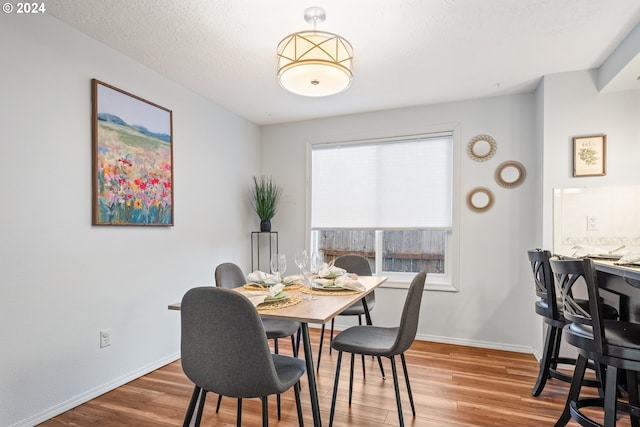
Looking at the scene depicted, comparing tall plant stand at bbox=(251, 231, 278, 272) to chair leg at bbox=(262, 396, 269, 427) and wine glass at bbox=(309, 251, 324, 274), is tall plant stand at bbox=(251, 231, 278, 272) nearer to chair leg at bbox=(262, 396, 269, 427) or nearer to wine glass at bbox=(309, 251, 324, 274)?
wine glass at bbox=(309, 251, 324, 274)

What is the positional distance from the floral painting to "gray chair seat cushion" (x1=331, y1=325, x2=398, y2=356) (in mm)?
1800

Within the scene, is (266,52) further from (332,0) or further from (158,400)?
(158,400)

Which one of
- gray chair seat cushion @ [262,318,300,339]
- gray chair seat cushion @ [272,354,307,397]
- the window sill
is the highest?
gray chair seat cushion @ [272,354,307,397]

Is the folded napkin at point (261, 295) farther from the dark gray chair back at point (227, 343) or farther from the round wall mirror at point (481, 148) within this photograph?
the round wall mirror at point (481, 148)

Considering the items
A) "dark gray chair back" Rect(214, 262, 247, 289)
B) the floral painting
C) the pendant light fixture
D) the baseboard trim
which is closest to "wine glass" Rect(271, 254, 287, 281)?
"dark gray chair back" Rect(214, 262, 247, 289)

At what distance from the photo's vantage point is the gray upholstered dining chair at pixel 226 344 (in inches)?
54.2

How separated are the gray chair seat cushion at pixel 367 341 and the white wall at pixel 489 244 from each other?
1.66 meters

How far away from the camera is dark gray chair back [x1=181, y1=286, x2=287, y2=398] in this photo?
4.52 ft

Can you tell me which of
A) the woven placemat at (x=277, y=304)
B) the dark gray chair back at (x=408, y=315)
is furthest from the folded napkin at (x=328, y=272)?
the dark gray chair back at (x=408, y=315)

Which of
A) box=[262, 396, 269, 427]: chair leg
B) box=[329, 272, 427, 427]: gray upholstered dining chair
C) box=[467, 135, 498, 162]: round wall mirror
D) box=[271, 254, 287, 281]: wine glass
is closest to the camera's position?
box=[262, 396, 269, 427]: chair leg

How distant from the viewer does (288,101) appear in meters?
3.68

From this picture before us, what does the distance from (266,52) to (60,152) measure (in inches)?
59.6

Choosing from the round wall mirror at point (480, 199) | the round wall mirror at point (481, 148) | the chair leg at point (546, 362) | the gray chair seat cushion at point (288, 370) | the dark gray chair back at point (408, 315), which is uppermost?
the round wall mirror at point (481, 148)

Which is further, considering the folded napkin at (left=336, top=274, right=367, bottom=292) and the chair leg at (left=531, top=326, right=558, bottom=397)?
the chair leg at (left=531, top=326, right=558, bottom=397)
